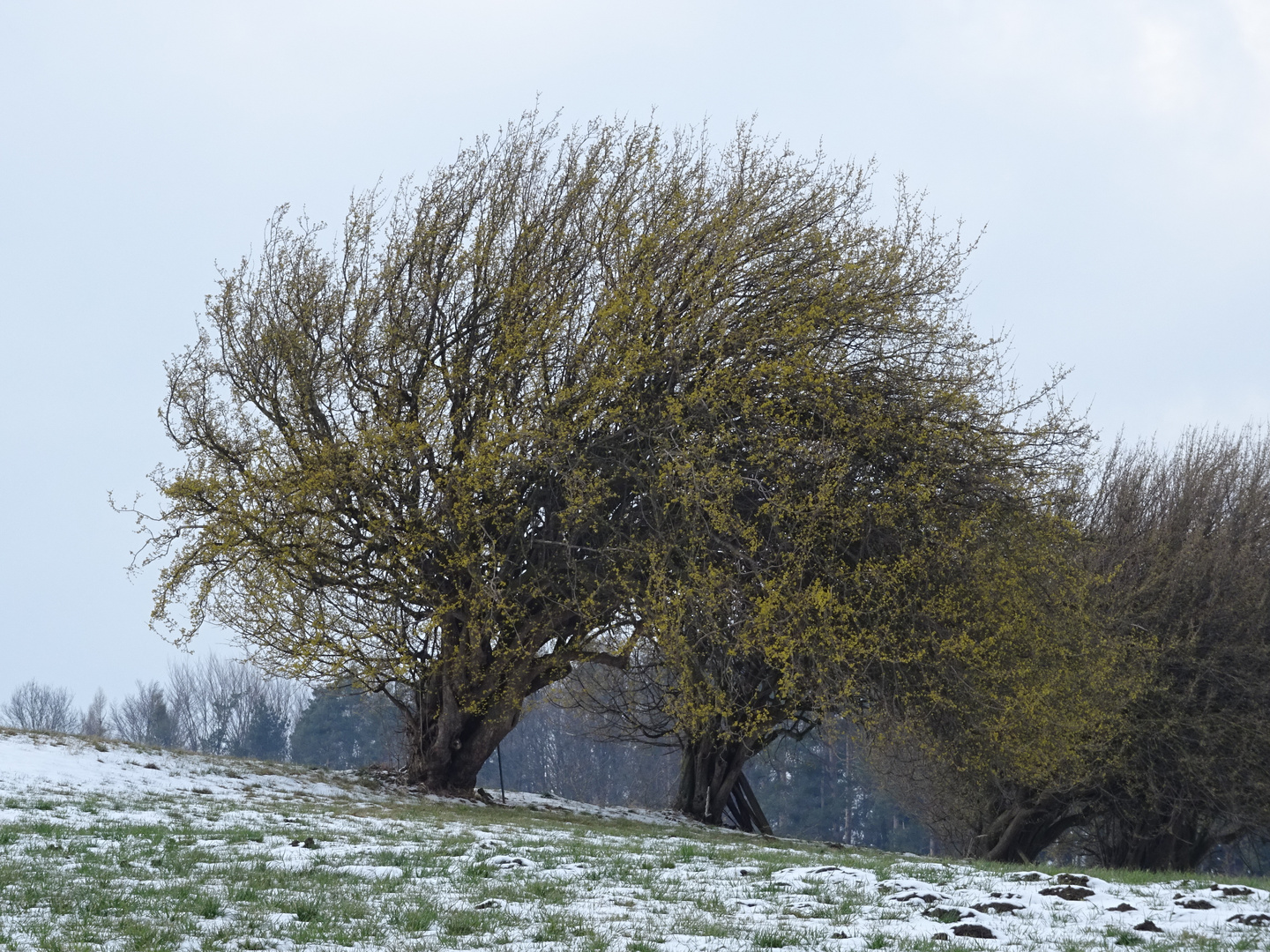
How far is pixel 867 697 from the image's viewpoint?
14.9 metres

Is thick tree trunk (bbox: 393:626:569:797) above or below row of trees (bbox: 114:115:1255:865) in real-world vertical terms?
below

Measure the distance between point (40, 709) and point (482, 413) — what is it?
79.2m

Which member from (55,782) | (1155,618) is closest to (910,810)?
(1155,618)

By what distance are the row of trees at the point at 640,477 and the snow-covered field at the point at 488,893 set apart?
3.71 metres

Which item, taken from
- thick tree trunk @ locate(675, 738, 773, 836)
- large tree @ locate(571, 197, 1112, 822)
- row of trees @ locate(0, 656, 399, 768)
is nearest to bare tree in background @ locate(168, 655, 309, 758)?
row of trees @ locate(0, 656, 399, 768)

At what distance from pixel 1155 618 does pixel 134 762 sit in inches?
726

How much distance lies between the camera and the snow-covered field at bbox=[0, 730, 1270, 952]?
5.71 m

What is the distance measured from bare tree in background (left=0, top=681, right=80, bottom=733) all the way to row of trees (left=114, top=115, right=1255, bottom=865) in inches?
2848

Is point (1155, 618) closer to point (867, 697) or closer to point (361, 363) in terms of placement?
point (867, 697)

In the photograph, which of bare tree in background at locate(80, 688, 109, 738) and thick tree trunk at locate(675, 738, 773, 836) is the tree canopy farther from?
bare tree in background at locate(80, 688, 109, 738)

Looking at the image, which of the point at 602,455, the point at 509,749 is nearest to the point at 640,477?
the point at 602,455

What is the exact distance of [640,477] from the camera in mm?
14938

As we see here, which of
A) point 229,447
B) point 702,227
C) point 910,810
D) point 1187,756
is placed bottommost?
point 910,810

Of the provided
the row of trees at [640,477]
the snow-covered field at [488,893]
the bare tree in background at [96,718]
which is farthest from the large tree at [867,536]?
the bare tree in background at [96,718]
